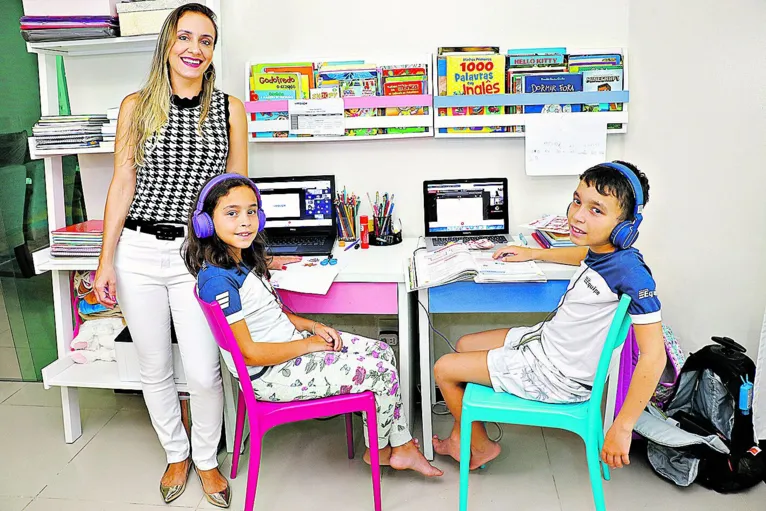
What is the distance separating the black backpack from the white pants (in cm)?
149

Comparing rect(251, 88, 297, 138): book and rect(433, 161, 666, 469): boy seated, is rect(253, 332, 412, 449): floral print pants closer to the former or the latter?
rect(433, 161, 666, 469): boy seated

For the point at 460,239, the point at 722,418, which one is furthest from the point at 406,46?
the point at 722,418

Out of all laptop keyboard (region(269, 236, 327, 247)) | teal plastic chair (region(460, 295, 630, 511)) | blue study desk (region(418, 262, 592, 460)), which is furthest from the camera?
laptop keyboard (region(269, 236, 327, 247))

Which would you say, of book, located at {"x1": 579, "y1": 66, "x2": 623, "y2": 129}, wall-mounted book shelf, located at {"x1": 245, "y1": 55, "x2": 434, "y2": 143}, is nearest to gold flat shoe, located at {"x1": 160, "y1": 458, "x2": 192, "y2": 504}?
wall-mounted book shelf, located at {"x1": 245, "y1": 55, "x2": 434, "y2": 143}

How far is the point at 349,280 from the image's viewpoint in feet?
7.61

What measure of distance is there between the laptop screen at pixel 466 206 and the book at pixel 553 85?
0.32 m

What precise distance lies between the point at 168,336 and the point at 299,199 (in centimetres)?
71

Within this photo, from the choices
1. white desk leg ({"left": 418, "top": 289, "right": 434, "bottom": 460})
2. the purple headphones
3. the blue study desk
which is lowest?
white desk leg ({"left": 418, "top": 289, "right": 434, "bottom": 460})

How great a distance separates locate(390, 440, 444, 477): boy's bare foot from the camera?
2.25 metres

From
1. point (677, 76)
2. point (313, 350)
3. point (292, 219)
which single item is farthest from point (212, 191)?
point (677, 76)

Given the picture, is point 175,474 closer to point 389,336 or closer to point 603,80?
point 389,336

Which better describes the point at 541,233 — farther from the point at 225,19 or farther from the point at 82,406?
the point at 82,406

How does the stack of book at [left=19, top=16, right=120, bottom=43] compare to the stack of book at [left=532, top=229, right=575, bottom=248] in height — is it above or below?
above

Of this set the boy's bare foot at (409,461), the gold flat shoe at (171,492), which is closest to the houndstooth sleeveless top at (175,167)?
the gold flat shoe at (171,492)
